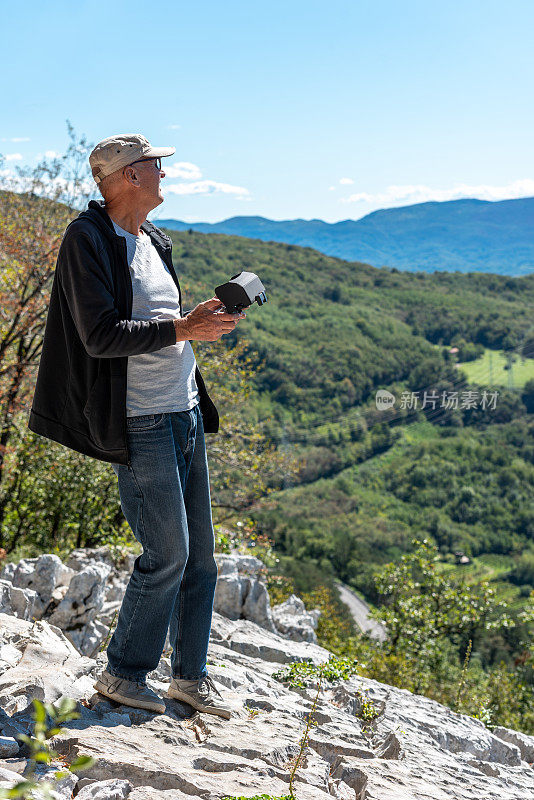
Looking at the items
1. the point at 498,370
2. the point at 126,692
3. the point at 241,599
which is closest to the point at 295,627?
the point at 241,599

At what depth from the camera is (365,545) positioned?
60.4m

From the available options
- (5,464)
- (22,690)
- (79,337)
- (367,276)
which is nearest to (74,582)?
(22,690)

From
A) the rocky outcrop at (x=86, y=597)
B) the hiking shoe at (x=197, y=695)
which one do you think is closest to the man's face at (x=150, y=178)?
the hiking shoe at (x=197, y=695)

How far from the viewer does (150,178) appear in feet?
8.77

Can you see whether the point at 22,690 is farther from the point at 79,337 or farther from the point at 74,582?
the point at 74,582

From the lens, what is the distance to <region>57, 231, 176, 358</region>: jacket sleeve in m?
2.42

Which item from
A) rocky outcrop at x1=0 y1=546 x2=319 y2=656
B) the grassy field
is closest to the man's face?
rocky outcrop at x1=0 y1=546 x2=319 y2=656

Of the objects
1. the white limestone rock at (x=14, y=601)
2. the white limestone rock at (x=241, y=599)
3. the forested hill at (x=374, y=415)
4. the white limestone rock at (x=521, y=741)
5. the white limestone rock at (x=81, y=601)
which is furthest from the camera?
the forested hill at (x=374, y=415)

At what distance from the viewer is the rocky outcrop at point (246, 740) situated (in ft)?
7.74

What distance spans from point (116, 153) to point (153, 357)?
2.60 ft

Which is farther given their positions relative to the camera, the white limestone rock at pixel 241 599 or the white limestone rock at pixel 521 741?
the white limestone rock at pixel 241 599

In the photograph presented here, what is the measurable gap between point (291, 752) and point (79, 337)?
202cm

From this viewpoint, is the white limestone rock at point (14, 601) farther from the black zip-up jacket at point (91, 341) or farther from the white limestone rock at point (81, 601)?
A: the black zip-up jacket at point (91, 341)

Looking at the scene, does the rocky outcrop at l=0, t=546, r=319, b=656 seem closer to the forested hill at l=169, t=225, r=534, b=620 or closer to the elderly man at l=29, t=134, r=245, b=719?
the elderly man at l=29, t=134, r=245, b=719
